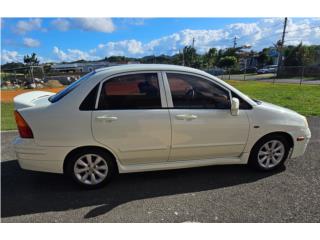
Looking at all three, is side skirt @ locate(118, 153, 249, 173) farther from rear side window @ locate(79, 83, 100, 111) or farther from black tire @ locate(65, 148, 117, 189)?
rear side window @ locate(79, 83, 100, 111)

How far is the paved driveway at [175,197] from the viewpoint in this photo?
10.1ft

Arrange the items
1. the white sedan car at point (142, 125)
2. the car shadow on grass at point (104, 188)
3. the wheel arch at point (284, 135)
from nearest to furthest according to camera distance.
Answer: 1. the car shadow on grass at point (104, 188)
2. the white sedan car at point (142, 125)
3. the wheel arch at point (284, 135)

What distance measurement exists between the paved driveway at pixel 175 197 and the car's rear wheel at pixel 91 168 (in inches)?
5.7

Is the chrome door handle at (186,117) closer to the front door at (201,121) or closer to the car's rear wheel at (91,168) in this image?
the front door at (201,121)

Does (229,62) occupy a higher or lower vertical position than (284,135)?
lower

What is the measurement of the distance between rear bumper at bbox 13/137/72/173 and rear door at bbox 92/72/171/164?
1.74 feet

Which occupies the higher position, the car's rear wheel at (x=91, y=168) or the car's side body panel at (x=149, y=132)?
the car's side body panel at (x=149, y=132)

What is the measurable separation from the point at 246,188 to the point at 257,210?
54 centimetres

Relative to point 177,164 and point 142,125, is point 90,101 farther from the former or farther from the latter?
point 177,164

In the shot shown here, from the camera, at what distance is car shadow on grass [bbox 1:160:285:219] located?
331 centimetres

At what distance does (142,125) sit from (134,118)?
139 mm

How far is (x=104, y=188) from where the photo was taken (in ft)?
12.2

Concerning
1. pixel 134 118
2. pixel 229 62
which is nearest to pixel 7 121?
pixel 134 118

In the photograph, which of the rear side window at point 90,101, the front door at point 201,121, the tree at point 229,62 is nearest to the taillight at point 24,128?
the rear side window at point 90,101
